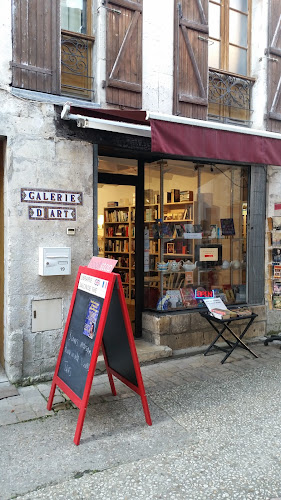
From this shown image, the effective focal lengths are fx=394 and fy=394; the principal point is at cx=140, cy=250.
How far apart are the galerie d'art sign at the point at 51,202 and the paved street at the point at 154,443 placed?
2003 millimetres

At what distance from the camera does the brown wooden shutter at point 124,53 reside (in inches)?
201

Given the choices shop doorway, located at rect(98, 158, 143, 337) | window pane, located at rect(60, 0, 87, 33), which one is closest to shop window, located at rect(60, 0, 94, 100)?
window pane, located at rect(60, 0, 87, 33)

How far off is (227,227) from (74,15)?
155 inches

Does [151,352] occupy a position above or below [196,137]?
below

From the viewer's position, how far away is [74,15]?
5.22 metres

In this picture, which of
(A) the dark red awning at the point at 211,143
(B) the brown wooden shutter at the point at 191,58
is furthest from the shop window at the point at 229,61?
(A) the dark red awning at the point at 211,143

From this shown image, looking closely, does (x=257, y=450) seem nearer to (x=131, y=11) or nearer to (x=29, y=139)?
(x=29, y=139)

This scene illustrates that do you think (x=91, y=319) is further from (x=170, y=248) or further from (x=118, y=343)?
(x=170, y=248)

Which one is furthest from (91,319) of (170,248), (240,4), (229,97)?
(240,4)

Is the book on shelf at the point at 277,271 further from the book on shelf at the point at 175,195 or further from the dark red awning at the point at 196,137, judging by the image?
the book on shelf at the point at 175,195

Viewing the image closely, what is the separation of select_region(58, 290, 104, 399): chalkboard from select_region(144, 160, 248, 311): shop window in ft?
7.86

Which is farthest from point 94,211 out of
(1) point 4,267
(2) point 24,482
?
(2) point 24,482

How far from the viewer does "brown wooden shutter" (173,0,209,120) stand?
18.6 feet

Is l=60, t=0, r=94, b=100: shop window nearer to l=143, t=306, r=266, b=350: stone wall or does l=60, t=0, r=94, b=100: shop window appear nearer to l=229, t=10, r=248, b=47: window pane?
l=229, t=10, r=248, b=47: window pane
